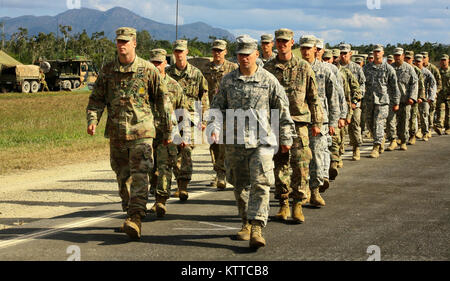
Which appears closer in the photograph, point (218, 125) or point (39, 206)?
point (218, 125)

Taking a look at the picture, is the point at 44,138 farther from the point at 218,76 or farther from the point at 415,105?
the point at 415,105

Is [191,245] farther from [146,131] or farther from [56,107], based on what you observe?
[56,107]

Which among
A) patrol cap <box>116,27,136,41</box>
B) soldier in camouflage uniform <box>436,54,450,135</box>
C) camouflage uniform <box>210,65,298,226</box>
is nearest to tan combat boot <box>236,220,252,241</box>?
camouflage uniform <box>210,65,298,226</box>

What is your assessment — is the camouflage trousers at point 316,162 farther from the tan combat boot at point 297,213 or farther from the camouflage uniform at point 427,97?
the camouflage uniform at point 427,97

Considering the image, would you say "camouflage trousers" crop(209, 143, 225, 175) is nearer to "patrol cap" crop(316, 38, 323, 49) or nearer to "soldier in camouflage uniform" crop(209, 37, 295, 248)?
"patrol cap" crop(316, 38, 323, 49)

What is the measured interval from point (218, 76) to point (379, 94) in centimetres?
556

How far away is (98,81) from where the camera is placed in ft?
25.1

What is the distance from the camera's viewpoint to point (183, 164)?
9.87 m

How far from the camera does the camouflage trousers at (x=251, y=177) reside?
22.2 ft

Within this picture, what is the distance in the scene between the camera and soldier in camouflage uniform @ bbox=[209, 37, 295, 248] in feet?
22.6

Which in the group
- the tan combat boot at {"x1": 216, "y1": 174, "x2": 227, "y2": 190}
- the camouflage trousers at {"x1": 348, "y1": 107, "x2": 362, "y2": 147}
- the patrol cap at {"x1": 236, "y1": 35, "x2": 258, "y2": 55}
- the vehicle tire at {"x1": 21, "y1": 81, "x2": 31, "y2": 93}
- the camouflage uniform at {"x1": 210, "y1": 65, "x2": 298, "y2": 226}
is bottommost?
the vehicle tire at {"x1": 21, "y1": 81, "x2": 31, "y2": 93}

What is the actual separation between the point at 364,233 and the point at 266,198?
137 centimetres

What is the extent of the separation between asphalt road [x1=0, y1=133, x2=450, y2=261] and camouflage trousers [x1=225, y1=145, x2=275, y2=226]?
41 centimetres
